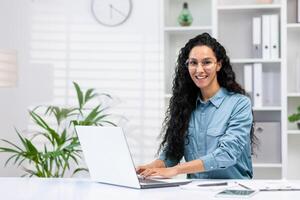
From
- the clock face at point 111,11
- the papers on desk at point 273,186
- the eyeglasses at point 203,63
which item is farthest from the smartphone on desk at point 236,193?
the clock face at point 111,11

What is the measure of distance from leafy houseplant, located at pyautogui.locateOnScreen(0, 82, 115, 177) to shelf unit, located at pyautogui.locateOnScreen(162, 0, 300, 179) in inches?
22.4

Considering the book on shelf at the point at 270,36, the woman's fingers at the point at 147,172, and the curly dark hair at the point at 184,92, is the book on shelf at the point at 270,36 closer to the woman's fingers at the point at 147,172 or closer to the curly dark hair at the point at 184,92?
the curly dark hair at the point at 184,92

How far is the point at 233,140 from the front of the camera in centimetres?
264

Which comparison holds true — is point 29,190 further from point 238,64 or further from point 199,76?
point 238,64

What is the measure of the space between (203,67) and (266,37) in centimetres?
120

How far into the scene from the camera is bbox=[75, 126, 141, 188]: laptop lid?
218 centimetres

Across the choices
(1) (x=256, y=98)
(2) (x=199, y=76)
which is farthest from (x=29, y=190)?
(1) (x=256, y=98)

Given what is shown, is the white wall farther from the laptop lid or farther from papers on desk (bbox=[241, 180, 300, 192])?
papers on desk (bbox=[241, 180, 300, 192])

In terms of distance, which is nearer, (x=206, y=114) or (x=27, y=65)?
(x=206, y=114)

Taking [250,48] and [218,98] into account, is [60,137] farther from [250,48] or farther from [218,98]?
[218,98]

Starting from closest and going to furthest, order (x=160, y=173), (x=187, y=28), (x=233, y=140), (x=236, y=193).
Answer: (x=236, y=193) → (x=160, y=173) → (x=233, y=140) → (x=187, y=28)

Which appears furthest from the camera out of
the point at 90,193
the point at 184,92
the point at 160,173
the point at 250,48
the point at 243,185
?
the point at 250,48

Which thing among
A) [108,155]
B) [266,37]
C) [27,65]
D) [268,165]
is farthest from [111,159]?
[27,65]

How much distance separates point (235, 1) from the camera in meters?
4.23
